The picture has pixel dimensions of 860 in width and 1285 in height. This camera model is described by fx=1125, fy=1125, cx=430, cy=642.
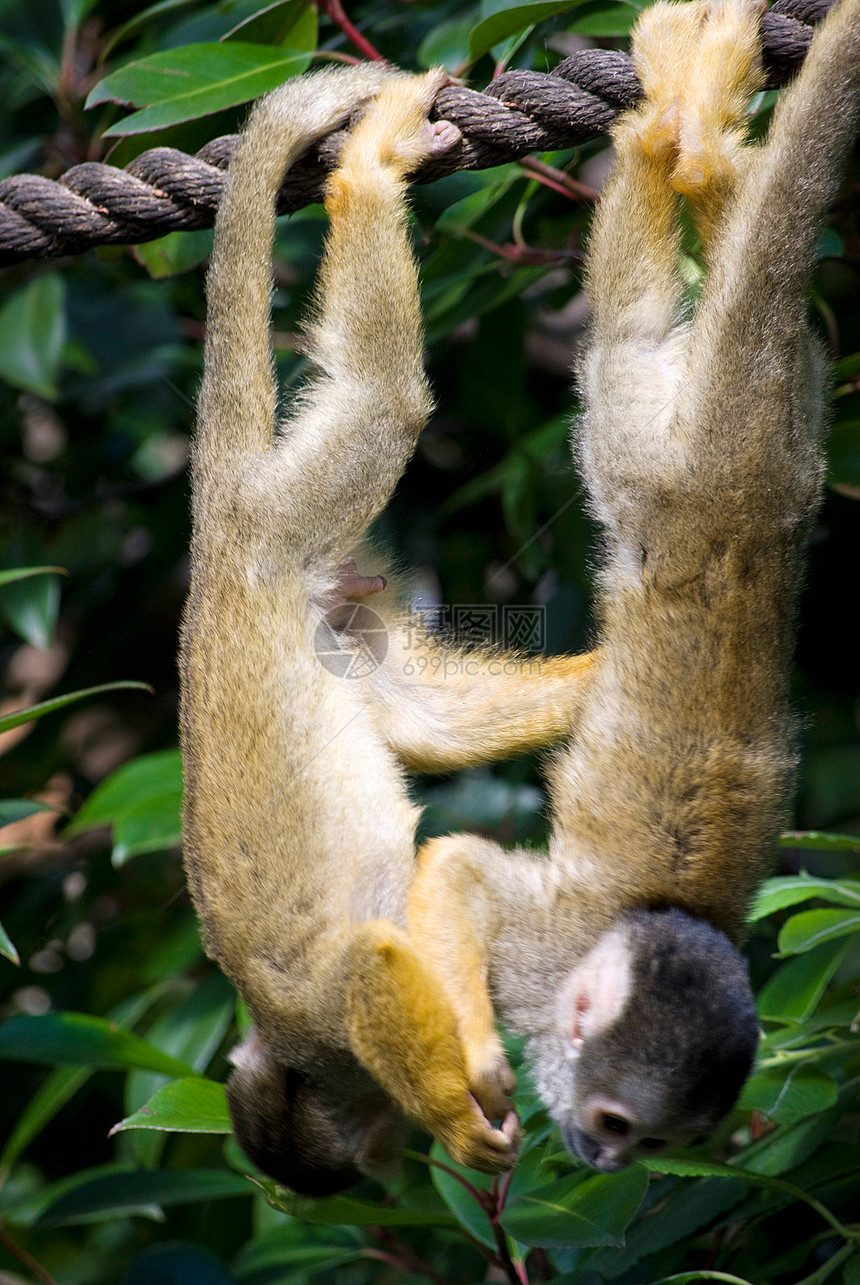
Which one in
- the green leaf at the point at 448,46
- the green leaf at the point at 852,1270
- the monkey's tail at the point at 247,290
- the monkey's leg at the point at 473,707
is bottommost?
the green leaf at the point at 852,1270

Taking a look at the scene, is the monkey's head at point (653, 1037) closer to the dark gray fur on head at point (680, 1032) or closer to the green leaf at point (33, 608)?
the dark gray fur on head at point (680, 1032)

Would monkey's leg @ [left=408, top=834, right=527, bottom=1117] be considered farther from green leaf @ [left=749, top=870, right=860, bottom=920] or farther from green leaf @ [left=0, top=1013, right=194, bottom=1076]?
green leaf @ [left=0, top=1013, right=194, bottom=1076]

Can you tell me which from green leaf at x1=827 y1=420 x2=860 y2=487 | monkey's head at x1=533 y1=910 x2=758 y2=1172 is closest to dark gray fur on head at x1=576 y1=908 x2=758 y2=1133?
monkey's head at x1=533 y1=910 x2=758 y2=1172

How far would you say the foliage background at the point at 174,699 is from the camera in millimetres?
1952

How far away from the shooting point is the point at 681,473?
5.53 ft

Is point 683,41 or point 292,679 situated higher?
point 683,41

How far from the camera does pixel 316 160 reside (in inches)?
84.7

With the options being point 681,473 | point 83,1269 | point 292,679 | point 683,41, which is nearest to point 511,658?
point 292,679

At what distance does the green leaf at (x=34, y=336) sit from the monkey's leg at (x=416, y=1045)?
70.0 inches

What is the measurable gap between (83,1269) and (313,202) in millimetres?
3605

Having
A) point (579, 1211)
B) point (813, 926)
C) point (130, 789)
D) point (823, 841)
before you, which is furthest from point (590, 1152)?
point (130, 789)

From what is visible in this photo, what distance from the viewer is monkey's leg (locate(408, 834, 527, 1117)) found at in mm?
1661

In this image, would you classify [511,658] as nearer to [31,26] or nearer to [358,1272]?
[358,1272]

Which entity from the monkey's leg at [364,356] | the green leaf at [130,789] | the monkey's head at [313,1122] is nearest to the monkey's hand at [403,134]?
the monkey's leg at [364,356]
